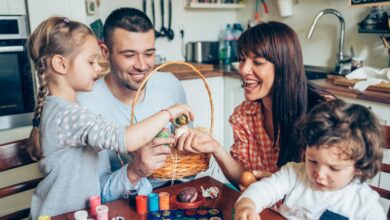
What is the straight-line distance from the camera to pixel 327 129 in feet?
3.13

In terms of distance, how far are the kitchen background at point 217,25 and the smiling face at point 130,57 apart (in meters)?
0.90

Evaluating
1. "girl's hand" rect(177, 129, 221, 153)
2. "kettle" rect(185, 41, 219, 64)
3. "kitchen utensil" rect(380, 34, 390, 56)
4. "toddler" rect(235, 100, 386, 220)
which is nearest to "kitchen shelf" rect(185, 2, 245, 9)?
"kettle" rect(185, 41, 219, 64)

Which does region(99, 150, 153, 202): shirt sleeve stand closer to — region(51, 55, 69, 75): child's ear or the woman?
the woman

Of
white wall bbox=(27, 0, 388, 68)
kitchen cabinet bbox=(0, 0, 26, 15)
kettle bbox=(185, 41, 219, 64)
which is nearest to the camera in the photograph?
kitchen cabinet bbox=(0, 0, 26, 15)

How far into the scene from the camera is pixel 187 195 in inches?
43.3

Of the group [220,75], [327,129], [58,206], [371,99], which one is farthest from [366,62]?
[58,206]

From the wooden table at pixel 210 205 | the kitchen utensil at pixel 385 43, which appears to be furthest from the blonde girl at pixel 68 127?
the kitchen utensil at pixel 385 43

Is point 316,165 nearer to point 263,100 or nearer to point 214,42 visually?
point 263,100

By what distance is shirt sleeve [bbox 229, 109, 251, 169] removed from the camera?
4.82 ft

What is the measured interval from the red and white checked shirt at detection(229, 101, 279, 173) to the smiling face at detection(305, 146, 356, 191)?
460 mm

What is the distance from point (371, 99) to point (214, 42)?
1.82 meters

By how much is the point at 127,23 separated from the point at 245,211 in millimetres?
1027

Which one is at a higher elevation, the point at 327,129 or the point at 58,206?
the point at 327,129

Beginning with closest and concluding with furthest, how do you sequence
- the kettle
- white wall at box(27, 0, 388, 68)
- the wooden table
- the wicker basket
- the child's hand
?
the child's hand, the wooden table, the wicker basket, white wall at box(27, 0, 388, 68), the kettle
